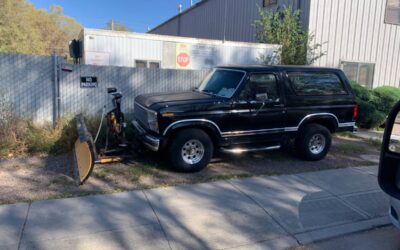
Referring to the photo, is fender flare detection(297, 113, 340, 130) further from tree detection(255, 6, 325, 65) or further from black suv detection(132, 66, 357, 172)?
tree detection(255, 6, 325, 65)

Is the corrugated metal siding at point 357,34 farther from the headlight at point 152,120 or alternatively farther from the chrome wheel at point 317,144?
the headlight at point 152,120

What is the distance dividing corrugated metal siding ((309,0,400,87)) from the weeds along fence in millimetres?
6907

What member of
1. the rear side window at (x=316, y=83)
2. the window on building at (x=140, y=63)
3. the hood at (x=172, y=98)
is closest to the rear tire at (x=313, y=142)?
the rear side window at (x=316, y=83)

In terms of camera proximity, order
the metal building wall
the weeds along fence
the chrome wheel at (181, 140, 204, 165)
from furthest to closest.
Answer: the metal building wall < the weeds along fence < the chrome wheel at (181, 140, 204, 165)

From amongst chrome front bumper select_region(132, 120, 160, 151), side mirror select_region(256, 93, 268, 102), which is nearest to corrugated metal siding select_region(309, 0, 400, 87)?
side mirror select_region(256, 93, 268, 102)

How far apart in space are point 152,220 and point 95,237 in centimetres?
74

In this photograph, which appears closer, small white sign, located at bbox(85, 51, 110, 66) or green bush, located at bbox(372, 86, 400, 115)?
small white sign, located at bbox(85, 51, 110, 66)

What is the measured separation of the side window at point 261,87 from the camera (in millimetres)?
6555

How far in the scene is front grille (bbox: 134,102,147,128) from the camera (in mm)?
6432

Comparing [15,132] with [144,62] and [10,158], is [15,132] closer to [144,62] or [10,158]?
[10,158]

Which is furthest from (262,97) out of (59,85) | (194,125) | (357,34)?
(357,34)

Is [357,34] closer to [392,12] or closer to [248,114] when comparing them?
[392,12]

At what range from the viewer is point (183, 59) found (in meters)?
11.5

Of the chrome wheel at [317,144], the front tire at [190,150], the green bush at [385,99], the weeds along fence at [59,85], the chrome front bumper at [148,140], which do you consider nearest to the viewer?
the chrome front bumper at [148,140]
